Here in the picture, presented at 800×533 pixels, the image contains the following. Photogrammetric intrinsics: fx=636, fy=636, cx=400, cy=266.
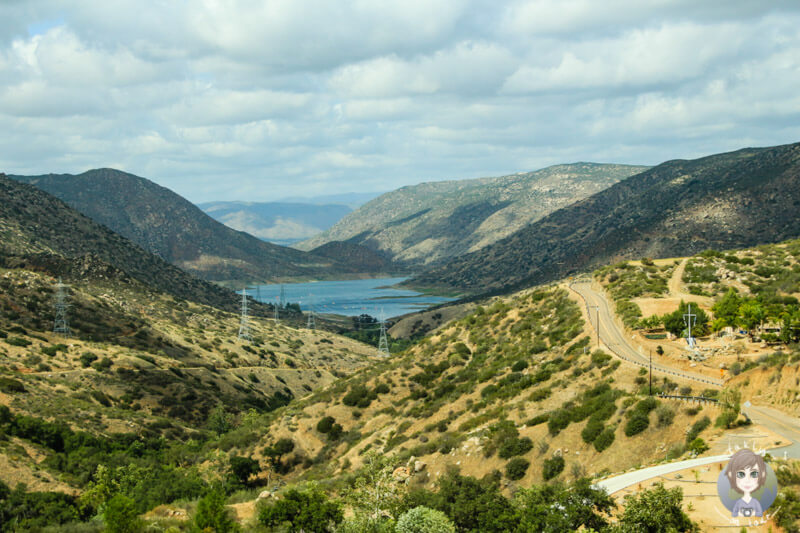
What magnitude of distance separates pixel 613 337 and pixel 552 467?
1970cm

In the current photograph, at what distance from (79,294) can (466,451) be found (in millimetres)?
76702

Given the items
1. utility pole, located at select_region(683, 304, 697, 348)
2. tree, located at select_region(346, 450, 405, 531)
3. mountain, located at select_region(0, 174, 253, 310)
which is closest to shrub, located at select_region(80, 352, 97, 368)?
mountain, located at select_region(0, 174, 253, 310)

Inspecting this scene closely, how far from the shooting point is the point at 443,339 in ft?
229

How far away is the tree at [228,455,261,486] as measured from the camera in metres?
44.4

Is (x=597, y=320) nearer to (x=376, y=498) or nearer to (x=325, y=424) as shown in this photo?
(x=325, y=424)

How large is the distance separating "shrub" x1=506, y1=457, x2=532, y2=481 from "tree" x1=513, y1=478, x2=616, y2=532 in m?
8.46

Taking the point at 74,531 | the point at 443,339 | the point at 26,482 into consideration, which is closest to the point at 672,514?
the point at 74,531

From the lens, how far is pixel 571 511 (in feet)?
69.6

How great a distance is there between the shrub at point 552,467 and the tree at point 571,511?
24.7ft

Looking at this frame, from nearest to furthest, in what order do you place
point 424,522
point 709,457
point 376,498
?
point 424,522 → point 709,457 → point 376,498

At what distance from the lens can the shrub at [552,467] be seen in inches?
1198

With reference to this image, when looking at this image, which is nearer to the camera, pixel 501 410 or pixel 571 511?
pixel 571 511

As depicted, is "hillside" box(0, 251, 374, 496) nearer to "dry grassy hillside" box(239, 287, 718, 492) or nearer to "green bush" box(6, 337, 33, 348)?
"green bush" box(6, 337, 33, 348)

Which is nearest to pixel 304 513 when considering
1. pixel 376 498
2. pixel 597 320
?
pixel 376 498
